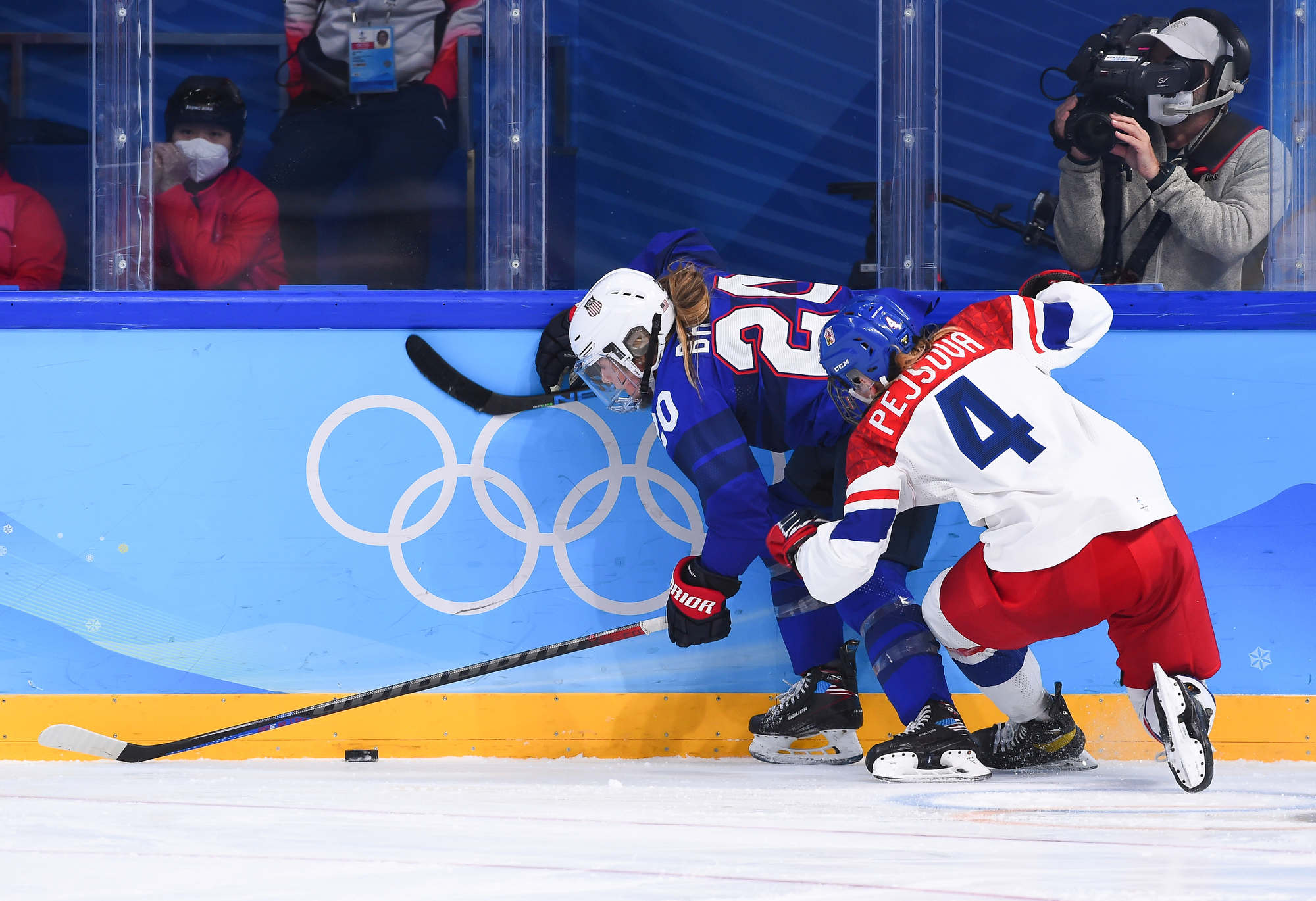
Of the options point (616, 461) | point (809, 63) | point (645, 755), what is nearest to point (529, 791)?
point (645, 755)

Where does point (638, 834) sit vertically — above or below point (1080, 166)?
below

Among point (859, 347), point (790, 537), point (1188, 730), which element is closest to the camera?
point (1188, 730)

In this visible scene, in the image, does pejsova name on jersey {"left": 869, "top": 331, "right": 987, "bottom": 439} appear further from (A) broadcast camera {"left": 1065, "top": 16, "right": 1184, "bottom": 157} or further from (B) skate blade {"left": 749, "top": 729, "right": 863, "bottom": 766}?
(A) broadcast camera {"left": 1065, "top": 16, "right": 1184, "bottom": 157}

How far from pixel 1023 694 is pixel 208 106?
92.2 inches

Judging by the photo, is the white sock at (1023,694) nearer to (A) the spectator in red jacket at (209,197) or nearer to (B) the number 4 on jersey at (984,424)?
(B) the number 4 on jersey at (984,424)

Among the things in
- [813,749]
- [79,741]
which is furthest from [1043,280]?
[79,741]

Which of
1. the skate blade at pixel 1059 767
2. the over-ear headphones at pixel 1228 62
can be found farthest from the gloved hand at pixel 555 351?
the over-ear headphones at pixel 1228 62

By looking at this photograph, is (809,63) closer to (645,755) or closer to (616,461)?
(616,461)

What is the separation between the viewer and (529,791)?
88.0 inches

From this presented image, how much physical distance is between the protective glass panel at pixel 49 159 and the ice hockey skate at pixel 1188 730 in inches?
99.9

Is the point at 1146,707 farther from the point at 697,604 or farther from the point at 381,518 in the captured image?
the point at 381,518

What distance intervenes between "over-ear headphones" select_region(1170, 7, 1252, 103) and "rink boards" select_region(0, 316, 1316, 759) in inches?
24.8

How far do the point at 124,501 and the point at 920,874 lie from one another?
6.41ft

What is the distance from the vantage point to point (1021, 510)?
84.7 inches
